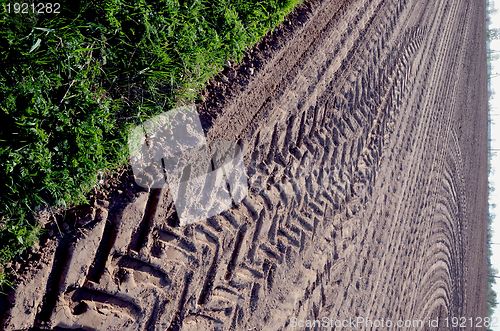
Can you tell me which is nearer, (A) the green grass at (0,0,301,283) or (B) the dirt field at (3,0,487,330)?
(A) the green grass at (0,0,301,283)

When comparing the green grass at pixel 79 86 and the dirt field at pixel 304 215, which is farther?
the dirt field at pixel 304 215

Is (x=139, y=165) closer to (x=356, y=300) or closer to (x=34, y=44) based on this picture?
(x=34, y=44)

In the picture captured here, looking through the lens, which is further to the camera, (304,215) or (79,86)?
(304,215)

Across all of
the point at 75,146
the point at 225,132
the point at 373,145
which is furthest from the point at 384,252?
the point at 75,146

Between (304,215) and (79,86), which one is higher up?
(304,215)
